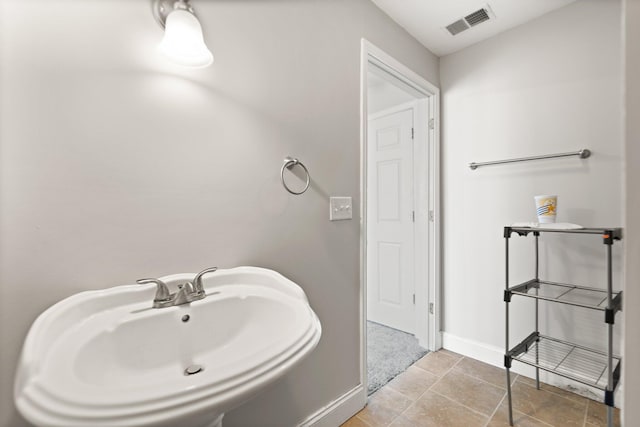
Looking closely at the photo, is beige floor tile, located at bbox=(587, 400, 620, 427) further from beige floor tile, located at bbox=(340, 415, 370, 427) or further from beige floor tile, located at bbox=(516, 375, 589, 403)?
beige floor tile, located at bbox=(340, 415, 370, 427)

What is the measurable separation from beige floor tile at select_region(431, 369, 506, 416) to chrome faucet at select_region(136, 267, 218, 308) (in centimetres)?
157

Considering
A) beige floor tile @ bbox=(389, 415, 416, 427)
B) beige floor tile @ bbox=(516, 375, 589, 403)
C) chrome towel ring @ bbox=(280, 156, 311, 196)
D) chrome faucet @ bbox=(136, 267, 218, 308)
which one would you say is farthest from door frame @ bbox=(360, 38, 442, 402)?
chrome faucet @ bbox=(136, 267, 218, 308)

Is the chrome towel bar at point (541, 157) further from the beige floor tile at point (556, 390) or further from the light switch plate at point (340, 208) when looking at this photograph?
the beige floor tile at point (556, 390)

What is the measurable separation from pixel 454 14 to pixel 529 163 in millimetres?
1042

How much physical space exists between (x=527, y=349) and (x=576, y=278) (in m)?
0.50

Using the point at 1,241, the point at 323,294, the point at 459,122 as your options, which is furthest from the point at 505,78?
the point at 1,241

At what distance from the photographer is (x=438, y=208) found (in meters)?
2.12

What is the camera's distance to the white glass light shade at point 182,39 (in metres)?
0.82

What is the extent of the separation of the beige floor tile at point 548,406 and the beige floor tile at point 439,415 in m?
0.29

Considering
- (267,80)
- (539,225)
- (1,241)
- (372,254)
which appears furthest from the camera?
(372,254)

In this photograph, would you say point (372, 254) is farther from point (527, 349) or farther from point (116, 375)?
point (116, 375)

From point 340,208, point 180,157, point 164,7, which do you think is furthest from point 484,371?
point 164,7

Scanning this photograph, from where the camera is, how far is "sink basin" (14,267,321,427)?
0.44 meters

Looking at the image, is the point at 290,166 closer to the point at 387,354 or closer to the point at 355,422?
the point at 355,422
